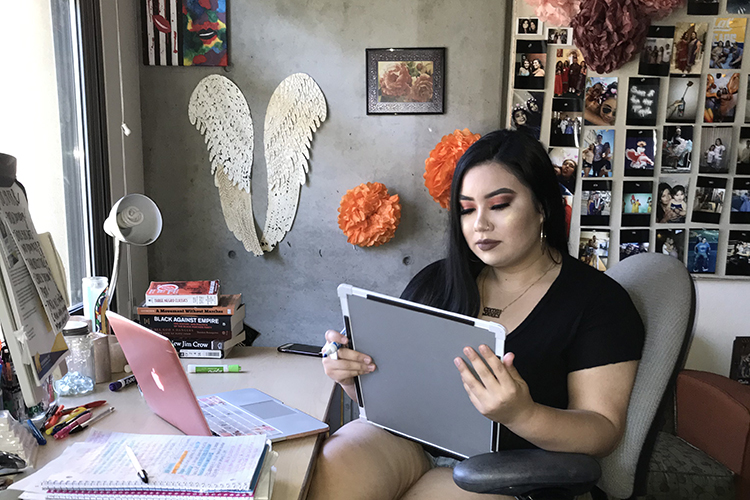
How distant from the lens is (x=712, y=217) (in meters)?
2.19

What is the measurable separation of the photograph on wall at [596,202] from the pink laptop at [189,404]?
157 centimetres

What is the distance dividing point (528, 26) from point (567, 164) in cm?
59

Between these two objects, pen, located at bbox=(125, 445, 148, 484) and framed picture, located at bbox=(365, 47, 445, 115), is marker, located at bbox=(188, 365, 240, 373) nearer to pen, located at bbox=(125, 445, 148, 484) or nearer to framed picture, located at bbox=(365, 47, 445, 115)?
pen, located at bbox=(125, 445, 148, 484)

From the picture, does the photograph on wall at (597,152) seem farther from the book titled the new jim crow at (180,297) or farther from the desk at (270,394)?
the book titled the new jim crow at (180,297)

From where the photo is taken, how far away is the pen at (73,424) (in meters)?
1.07

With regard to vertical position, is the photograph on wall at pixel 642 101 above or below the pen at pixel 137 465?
above

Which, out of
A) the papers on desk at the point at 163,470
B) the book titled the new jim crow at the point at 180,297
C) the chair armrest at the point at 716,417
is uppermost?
the book titled the new jim crow at the point at 180,297

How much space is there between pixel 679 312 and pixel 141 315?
4.89 feet

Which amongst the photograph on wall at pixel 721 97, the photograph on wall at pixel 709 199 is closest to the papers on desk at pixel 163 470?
the photograph on wall at pixel 709 199

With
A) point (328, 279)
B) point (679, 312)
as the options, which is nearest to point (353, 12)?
point (328, 279)

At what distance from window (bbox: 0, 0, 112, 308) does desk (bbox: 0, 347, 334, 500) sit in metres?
0.67

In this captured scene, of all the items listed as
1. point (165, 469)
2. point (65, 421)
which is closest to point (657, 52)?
point (165, 469)

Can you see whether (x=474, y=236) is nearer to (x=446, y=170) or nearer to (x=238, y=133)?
(x=446, y=170)

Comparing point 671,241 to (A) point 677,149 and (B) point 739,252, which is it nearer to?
(B) point 739,252
